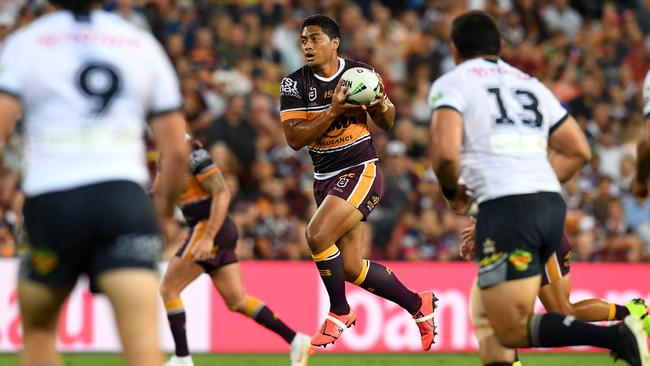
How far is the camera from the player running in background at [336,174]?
31.0 feet

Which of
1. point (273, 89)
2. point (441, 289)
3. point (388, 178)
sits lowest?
point (441, 289)

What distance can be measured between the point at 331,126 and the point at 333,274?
4.07 ft

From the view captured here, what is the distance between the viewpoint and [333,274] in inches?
371

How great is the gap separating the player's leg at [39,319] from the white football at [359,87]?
13.7 ft

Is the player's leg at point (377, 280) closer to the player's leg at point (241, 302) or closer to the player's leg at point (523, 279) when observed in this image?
the player's leg at point (241, 302)

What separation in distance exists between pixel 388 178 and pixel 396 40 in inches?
152

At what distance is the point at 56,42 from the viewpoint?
527cm

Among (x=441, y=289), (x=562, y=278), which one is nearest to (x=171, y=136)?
(x=562, y=278)

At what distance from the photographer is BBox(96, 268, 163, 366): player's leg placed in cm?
518

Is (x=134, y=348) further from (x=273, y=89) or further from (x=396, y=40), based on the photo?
(x=396, y=40)

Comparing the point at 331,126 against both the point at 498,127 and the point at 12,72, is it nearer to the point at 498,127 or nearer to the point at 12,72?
the point at 498,127

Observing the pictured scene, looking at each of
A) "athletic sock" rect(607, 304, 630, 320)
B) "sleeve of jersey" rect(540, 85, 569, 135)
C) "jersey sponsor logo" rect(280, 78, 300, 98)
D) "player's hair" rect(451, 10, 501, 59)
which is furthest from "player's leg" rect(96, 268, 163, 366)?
"athletic sock" rect(607, 304, 630, 320)

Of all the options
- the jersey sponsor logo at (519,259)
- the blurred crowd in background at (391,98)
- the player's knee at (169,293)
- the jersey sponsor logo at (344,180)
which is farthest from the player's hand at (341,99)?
the blurred crowd in background at (391,98)

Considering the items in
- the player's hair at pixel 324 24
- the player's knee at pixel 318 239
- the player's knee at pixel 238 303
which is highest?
the player's hair at pixel 324 24
